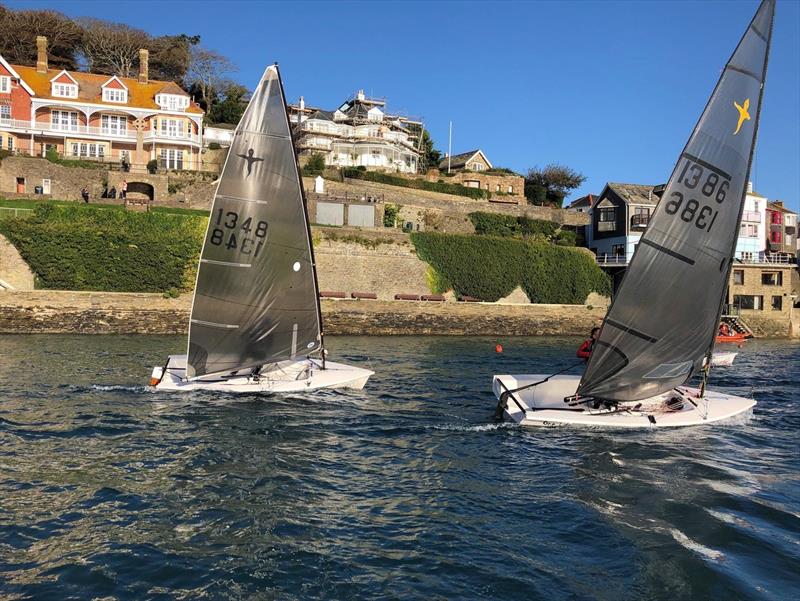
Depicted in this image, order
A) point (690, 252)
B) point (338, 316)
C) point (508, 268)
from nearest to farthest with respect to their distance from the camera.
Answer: point (690, 252), point (338, 316), point (508, 268)

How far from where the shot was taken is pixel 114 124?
64.6 m

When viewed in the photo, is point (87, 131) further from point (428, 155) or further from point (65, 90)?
point (428, 155)

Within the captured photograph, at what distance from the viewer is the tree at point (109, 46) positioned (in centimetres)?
8119

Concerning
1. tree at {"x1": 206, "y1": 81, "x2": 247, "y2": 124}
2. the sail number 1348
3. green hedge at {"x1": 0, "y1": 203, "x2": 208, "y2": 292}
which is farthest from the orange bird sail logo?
tree at {"x1": 206, "y1": 81, "x2": 247, "y2": 124}

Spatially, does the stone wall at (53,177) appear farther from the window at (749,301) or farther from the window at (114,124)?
the window at (749,301)

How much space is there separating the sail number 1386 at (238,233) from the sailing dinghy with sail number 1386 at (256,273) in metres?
0.03

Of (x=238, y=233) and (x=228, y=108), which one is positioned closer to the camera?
(x=238, y=233)

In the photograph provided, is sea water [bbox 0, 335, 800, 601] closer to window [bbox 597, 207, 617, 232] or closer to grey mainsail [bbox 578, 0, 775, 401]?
grey mainsail [bbox 578, 0, 775, 401]

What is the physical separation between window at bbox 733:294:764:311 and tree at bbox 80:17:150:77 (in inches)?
2941

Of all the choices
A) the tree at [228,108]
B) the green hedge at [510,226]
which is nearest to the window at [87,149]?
the tree at [228,108]

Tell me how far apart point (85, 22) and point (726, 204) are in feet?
296

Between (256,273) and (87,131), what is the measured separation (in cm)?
5444

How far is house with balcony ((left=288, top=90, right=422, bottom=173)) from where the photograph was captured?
79.4m

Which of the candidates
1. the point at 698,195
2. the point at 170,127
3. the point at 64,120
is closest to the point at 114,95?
the point at 64,120
